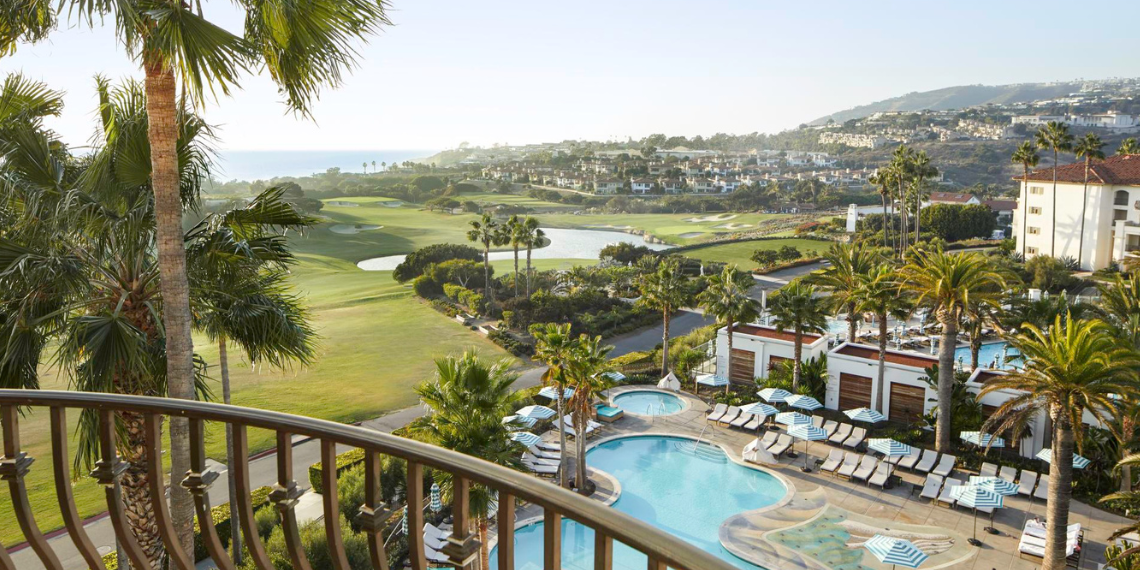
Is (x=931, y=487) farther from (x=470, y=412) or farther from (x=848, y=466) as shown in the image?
(x=470, y=412)

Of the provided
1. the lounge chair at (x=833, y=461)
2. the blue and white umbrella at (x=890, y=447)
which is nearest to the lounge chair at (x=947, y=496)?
the blue and white umbrella at (x=890, y=447)

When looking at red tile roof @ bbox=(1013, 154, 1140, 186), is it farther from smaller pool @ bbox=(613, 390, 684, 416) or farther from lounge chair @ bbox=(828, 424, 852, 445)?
smaller pool @ bbox=(613, 390, 684, 416)

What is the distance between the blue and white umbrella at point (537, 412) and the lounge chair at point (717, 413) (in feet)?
16.0

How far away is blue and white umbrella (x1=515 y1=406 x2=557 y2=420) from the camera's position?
21109mm

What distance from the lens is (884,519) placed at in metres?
16.6

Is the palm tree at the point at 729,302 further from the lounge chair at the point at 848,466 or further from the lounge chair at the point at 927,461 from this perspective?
the lounge chair at the point at 927,461

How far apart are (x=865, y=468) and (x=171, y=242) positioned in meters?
17.2

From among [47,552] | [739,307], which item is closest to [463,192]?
[739,307]

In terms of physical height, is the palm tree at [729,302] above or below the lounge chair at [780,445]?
above

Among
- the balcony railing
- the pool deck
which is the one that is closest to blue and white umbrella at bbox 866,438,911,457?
the pool deck

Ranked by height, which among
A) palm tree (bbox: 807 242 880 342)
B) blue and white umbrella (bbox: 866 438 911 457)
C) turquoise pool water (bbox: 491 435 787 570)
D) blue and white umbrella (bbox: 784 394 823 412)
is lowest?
turquoise pool water (bbox: 491 435 787 570)

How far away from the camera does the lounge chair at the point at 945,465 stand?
18.4m

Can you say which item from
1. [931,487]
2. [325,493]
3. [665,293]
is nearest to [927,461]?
[931,487]

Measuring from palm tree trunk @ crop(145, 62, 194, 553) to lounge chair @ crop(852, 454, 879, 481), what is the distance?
16.1 m
